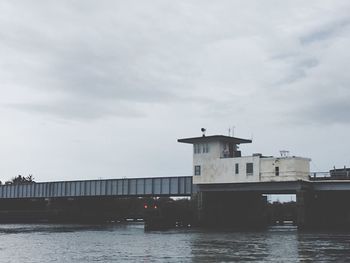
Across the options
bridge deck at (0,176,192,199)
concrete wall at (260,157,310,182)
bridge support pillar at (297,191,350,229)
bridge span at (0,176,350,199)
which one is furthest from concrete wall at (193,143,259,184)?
bridge support pillar at (297,191,350,229)

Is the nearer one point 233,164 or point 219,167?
point 233,164

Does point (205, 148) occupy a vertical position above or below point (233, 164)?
above

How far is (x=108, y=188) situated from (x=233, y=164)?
31482 millimetres

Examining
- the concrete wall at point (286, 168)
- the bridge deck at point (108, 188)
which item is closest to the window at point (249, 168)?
the concrete wall at point (286, 168)

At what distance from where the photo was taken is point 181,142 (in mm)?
93375

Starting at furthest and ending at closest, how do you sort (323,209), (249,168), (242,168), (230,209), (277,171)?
1. (230,209)
2. (323,209)
3. (242,168)
4. (249,168)
5. (277,171)

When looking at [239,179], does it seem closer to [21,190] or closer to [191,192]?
[191,192]

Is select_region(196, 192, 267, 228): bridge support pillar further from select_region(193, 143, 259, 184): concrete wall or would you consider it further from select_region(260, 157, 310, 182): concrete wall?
select_region(260, 157, 310, 182): concrete wall

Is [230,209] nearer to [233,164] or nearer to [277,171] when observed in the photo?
[233,164]

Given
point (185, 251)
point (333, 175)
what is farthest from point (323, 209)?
point (185, 251)

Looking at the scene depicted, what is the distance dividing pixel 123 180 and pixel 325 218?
119 ft

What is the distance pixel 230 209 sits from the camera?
94.4m

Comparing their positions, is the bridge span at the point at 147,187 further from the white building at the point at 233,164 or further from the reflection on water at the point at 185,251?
the reflection on water at the point at 185,251

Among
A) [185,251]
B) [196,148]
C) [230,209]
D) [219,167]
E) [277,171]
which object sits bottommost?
[185,251]
